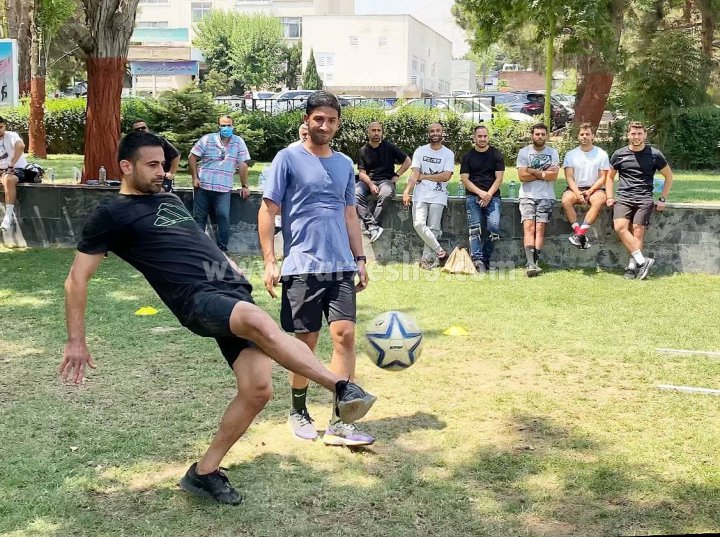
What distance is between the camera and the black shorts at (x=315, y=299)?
16.9 feet

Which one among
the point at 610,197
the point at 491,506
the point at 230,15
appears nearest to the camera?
the point at 491,506

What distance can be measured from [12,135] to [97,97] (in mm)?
1618

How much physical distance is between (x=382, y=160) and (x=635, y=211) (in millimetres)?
3431

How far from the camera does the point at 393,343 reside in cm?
527

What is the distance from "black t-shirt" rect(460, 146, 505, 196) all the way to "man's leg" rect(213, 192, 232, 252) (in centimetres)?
327

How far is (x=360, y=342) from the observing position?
26.0ft

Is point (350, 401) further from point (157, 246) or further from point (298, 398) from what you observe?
point (298, 398)

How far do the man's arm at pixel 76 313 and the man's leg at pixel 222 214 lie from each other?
25.5ft

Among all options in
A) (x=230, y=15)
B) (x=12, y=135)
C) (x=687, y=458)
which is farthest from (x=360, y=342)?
(x=230, y=15)

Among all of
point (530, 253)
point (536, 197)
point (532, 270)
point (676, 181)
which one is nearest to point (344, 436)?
point (532, 270)

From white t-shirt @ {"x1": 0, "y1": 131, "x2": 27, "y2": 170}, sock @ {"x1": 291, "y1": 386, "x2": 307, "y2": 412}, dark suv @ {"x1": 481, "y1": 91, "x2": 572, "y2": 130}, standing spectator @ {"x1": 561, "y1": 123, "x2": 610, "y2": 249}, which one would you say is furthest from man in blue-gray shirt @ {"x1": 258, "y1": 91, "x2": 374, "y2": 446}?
dark suv @ {"x1": 481, "y1": 91, "x2": 572, "y2": 130}

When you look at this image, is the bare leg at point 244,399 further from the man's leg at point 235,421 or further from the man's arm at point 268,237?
the man's arm at point 268,237

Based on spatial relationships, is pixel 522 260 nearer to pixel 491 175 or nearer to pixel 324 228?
pixel 491 175

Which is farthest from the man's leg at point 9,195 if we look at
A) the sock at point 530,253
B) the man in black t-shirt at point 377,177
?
the sock at point 530,253
